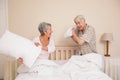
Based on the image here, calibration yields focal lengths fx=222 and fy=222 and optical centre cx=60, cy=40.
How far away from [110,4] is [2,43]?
7.48 feet

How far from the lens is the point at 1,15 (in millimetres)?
4098

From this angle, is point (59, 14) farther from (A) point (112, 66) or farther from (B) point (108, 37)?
(A) point (112, 66)

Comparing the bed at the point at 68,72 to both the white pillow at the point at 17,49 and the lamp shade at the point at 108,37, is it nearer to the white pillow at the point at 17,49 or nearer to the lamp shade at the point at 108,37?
the white pillow at the point at 17,49

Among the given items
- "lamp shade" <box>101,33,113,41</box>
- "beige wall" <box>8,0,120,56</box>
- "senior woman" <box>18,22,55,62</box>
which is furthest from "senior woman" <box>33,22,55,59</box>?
"lamp shade" <box>101,33,113,41</box>

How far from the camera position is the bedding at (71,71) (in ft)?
8.98

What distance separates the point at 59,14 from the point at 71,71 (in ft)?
4.71

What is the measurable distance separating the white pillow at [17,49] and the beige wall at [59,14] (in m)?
1.32

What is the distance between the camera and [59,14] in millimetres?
4062

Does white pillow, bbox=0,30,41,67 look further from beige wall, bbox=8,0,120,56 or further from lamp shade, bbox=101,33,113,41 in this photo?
lamp shade, bbox=101,33,113,41

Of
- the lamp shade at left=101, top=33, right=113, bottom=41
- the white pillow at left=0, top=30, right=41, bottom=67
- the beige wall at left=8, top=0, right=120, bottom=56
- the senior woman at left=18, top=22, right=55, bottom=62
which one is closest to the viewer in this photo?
the white pillow at left=0, top=30, right=41, bottom=67

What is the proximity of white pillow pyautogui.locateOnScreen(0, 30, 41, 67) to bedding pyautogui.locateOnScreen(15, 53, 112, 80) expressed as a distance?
22 centimetres

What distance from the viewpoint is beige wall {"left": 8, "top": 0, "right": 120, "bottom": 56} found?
404cm

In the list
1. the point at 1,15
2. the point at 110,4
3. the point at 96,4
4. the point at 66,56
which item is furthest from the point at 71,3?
the point at 1,15

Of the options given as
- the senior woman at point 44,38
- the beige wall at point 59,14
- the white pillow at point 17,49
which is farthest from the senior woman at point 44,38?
the beige wall at point 59,14
